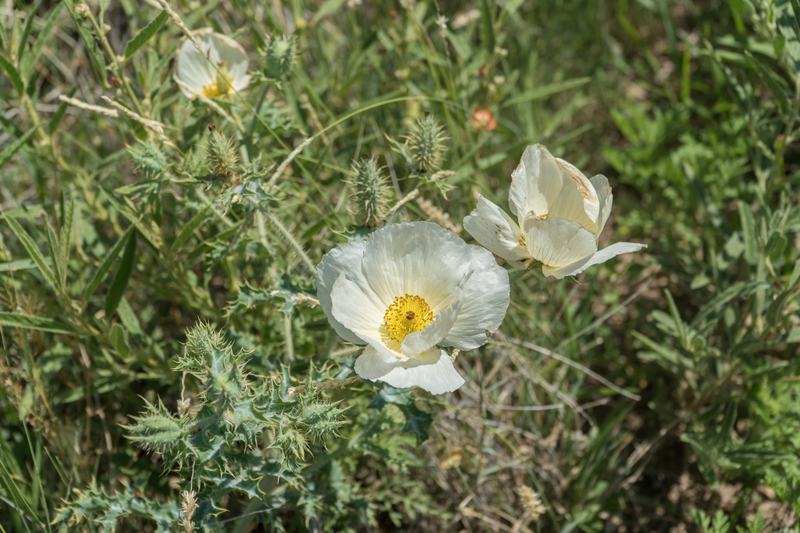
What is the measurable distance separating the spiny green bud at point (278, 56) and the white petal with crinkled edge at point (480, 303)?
0.86m

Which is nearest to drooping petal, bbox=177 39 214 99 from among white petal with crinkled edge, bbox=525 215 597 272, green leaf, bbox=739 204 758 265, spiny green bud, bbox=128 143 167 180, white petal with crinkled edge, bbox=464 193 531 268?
spiny green bud, bbox=128 143 167 180

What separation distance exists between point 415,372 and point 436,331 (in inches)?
3.9

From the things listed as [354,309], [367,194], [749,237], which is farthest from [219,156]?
[749,237]

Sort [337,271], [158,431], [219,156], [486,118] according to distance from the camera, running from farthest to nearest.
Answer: [486,118]
[219,156]
[337,271]
[158,431]

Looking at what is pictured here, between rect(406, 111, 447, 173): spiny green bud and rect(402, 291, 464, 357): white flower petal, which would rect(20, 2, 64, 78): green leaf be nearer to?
rect(406, 111, 447, 173): spiny green bud

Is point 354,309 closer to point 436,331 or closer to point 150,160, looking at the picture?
point 436,331

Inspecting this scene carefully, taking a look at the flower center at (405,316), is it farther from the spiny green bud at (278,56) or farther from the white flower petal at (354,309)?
the spiny green bud at (278,56)

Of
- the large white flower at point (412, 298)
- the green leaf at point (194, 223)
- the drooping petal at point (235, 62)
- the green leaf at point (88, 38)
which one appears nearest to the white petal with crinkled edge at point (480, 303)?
the large white flower at point (412, 298)

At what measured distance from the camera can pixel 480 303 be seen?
1.37m

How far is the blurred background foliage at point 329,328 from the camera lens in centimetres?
162

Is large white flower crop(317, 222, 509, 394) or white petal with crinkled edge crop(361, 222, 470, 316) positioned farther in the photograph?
white petal with crinkled edge crop(361, 222, 470, 316)

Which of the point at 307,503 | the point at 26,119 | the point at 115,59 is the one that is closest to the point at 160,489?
the point at 307,503

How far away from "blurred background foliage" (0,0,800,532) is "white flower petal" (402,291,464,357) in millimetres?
230

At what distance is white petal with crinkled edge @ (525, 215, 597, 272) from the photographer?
1.32 m
